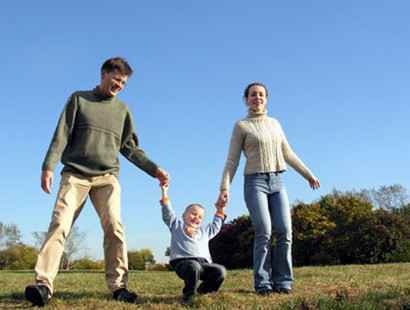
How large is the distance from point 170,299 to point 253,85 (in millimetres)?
2697

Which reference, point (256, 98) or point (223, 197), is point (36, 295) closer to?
point (223, 197)

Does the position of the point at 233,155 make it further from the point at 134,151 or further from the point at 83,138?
the point at 83,138

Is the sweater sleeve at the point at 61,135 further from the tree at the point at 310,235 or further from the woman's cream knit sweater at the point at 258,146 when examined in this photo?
the tree at the point at 310,235

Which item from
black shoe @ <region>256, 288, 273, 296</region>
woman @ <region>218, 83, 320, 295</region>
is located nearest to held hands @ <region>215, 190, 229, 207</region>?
woman @ <region>218, 83, 320, 295</region>

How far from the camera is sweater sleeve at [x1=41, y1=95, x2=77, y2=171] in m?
5.49

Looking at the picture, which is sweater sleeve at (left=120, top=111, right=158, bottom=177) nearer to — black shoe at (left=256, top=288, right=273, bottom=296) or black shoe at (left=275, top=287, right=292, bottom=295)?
black shoe at (left=256, top=288, right=273, bottom=296)

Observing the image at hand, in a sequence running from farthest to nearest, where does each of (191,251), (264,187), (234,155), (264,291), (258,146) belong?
(234,155) → (258,146) → (264,187) → (264,291) → (191,251)

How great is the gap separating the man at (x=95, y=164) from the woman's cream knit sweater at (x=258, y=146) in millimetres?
1369

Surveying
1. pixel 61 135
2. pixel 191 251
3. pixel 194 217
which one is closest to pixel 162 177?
pixel 194 217

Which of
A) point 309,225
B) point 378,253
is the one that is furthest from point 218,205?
point 309,225

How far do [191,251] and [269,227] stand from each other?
0.95m

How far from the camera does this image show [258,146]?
638cm

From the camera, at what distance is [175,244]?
598 centimetres

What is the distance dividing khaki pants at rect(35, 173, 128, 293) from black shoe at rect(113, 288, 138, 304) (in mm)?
89
